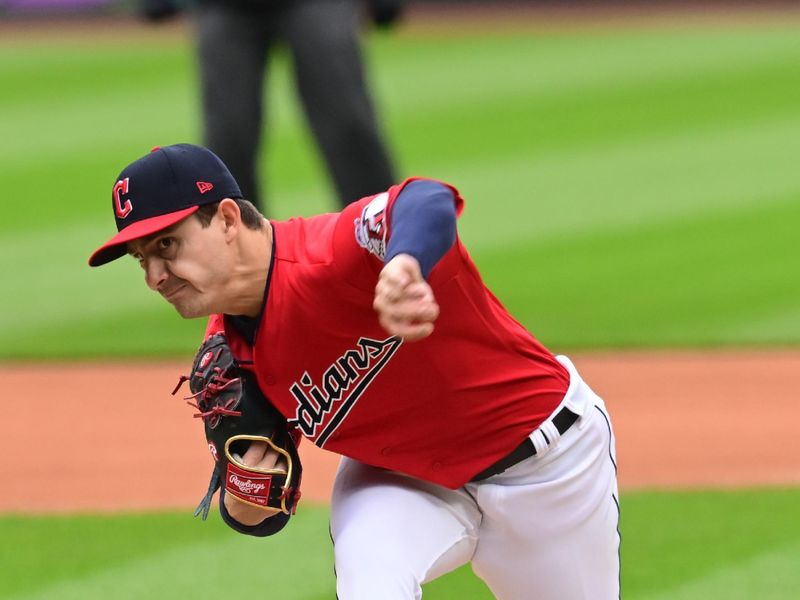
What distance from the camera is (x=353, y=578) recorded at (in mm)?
3225

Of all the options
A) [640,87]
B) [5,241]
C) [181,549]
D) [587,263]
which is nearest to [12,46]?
[640,87]

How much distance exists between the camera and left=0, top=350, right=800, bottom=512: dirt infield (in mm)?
5723

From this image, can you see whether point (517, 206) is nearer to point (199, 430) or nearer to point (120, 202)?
point (199, 430)

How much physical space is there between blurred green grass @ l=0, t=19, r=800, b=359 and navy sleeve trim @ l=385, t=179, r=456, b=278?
14.3 feet

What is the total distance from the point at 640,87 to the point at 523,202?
510 cm

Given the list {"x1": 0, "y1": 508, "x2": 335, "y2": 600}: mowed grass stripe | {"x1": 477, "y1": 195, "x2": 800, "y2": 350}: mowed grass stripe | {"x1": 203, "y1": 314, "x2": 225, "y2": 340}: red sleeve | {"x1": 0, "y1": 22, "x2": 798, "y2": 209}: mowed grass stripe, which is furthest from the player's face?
{"x1": 0, "y1": 22, "x2": 798, "y2": 209}: mowed grass stripe

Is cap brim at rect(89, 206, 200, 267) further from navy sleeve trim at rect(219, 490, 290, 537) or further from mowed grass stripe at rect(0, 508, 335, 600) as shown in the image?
mowed grass stripe at rect(0, 508, 335, 600)

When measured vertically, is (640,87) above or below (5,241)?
below

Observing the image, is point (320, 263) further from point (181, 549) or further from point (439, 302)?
point (181, 549)

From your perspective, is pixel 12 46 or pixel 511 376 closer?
pixel 511 376

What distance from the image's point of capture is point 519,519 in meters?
3.46

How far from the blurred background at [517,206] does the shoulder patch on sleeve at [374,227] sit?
5.97 ft

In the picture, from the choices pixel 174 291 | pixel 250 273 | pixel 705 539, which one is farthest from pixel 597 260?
pixel 174 291

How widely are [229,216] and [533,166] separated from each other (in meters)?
8.89
